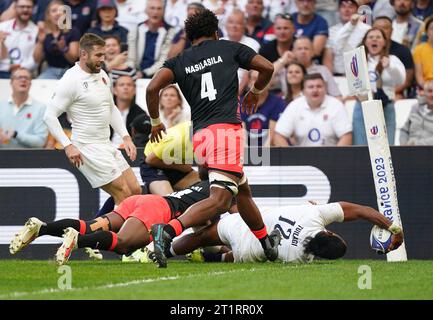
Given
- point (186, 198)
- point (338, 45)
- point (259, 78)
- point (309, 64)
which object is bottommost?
point (186, 198)

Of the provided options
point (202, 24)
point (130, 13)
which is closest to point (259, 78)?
point (202, 24)

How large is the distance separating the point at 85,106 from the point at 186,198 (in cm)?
186

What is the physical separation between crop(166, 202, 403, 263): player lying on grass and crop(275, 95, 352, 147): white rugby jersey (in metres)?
3.14

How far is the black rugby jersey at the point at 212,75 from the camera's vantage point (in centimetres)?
1018

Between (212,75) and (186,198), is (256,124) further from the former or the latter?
(212,75)

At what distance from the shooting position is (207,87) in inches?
402

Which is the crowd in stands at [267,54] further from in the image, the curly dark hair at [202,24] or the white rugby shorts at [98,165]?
the curly dark hair at [202,24]

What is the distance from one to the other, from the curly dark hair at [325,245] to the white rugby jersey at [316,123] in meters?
3.77

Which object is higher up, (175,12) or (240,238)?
(175,12)

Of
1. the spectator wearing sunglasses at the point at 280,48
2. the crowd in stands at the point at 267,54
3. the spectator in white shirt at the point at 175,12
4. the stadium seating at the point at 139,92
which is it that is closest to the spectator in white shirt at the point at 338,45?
the crowd in stands at the point at 267,54

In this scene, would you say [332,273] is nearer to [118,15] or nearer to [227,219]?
[227,219]

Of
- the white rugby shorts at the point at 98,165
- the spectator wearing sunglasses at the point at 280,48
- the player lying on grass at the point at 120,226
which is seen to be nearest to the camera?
the player lying on grass at the point at 120,226

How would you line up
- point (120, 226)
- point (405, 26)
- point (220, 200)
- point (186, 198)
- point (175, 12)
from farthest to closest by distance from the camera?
point (175, 12)
point (405, 26)
point (120, 226)
point (186, 198)
point (220, 200)

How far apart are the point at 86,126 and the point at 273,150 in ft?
7.46
